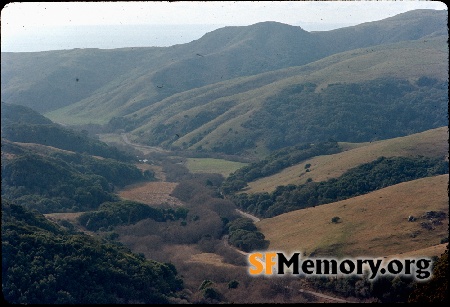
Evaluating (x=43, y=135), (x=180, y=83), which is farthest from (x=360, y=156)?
(x=180, y=83)

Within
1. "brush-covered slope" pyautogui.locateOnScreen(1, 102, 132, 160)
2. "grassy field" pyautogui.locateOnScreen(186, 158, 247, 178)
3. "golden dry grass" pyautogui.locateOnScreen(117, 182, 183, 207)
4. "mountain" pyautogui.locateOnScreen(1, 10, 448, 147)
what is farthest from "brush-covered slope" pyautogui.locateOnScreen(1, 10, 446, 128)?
"golden dry grass" pyautogui.locateOnScreen(117, 182, 183, 207)

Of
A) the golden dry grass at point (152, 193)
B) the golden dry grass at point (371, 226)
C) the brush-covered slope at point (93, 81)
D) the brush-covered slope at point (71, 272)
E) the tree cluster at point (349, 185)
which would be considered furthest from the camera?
the brush-covered slope at point (93, 81)

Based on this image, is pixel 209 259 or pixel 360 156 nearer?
pixel 209 259

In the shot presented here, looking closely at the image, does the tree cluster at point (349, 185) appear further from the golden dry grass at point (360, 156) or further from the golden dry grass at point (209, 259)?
the golden dry grass at point (209, 259)

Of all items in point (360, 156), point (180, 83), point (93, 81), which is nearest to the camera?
point (360, 156)

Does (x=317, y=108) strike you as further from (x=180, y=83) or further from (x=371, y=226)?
(x=371, y=226)

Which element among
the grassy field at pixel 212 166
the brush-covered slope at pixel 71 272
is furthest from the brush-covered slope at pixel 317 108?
the brush-covered slope at pixel 71 272

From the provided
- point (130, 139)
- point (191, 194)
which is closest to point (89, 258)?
point (191, 194)

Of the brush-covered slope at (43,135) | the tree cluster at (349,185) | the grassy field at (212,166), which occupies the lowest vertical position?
the grassy field at (212,166)
